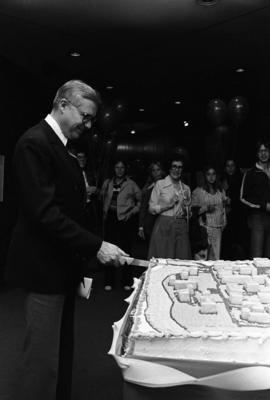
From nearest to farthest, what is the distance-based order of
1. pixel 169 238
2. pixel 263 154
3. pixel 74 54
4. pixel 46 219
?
pixel 46 219
pixel 169 238
pixel 263 154
pixel 74 54

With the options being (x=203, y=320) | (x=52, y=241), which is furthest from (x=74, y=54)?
(x=203, y=320)

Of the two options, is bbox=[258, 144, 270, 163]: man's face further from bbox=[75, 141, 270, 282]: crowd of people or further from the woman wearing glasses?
the woman wearing glasses

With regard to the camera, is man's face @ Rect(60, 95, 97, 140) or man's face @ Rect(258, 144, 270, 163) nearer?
man's face @ Rect(60, 95, 97, 140)

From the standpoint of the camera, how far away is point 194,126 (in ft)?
40.1

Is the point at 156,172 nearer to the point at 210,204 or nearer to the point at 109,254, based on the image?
the point at 210,204

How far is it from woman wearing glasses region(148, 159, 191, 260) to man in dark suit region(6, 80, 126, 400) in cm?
269

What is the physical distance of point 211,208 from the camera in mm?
4969

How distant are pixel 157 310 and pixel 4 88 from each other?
15.9 ft

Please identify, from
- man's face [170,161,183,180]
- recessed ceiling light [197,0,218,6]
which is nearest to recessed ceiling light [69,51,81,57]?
recessed ceiling light [197,0,218,6]

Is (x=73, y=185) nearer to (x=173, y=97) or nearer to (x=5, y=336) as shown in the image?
(x=5, y=336)

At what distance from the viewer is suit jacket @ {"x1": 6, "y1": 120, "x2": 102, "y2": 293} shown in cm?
167

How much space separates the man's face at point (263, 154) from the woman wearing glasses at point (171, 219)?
2.57 ft

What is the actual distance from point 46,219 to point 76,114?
0.40 m

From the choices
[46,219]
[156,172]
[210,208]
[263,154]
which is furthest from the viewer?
[156,172]
